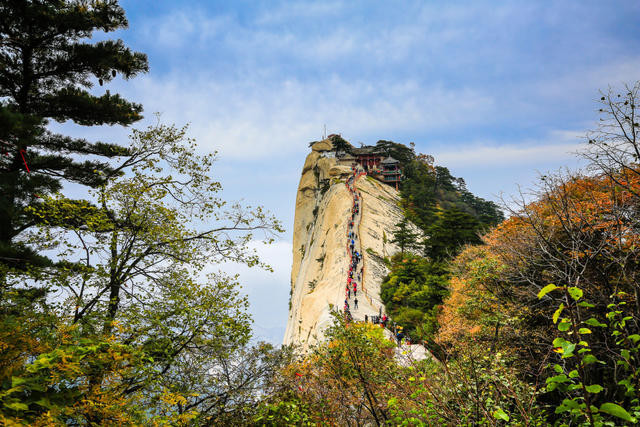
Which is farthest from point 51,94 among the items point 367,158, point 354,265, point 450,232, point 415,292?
point 367,158

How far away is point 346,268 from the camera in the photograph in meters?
27.4

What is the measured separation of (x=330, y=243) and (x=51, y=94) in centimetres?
2794

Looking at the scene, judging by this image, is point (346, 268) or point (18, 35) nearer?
point (18, 35)

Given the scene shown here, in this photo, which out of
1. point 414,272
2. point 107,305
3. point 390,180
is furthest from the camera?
point 390,180

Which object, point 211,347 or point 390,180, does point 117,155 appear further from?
point 390,180

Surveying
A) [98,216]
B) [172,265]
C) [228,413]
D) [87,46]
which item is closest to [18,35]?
[87,46]

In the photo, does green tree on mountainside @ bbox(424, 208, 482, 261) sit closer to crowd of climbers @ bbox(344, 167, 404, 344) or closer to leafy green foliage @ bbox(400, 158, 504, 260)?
leafy green foliage @ bbox(400, 158, 504, 260)

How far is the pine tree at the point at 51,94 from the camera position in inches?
267

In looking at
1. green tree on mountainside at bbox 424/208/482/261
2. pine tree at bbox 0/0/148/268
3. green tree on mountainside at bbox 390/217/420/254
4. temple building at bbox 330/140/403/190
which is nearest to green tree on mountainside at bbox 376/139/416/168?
temple building at bbox 330/140/403/190

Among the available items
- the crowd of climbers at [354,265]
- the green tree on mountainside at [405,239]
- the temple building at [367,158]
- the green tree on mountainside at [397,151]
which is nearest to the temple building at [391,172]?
the temple building at [367,158]

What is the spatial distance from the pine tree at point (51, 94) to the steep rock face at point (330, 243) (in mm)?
9100

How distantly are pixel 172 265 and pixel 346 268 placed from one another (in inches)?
845

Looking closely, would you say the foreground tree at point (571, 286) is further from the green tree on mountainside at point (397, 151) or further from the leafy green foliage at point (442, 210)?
the green tree on mountainside at point (397, 151)

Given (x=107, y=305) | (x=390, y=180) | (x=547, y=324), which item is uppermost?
(x=390, y=180)
